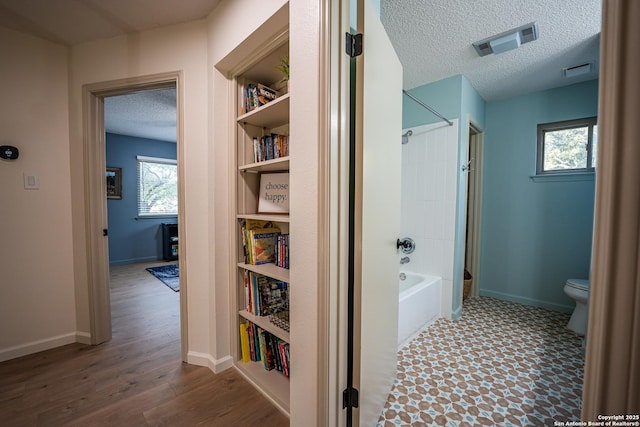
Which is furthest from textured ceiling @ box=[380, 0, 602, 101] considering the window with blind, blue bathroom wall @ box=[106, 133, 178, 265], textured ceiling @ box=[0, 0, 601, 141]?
blue bathroom wall @ box=[106, 133, 178, 265]

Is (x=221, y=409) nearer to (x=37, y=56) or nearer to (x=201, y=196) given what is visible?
(x=201, y=196)

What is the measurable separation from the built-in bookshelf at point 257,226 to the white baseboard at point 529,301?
2.78m

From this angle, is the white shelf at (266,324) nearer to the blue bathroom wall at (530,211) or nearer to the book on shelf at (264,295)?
the book on shelf at (264,295)

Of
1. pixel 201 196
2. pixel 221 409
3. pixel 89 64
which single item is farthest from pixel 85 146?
pixel 221 409

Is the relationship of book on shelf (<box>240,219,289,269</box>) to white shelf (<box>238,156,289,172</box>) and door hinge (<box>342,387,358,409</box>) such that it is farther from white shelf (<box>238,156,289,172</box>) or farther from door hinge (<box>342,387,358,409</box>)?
door hinge (<box>342,387,358,409</box>)

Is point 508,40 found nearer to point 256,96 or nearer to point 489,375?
point 256,96

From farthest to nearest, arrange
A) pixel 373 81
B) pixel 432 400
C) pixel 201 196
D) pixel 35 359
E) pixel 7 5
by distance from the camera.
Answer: pixel 35 359 → pixel 201 196 → pixel 7 5 → pixel 432 400 → pixel 373 81

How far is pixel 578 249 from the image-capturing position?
8.77ft

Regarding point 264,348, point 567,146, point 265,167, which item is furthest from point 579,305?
point 265,167

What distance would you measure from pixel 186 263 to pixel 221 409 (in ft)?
3.02

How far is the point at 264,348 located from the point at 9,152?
7.54 ft

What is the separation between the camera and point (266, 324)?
1579 mm

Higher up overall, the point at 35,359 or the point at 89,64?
the point at 89,64

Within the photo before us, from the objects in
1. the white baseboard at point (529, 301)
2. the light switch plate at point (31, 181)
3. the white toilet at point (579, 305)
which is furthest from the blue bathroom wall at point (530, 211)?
the light switch plate at point (31, 181)
